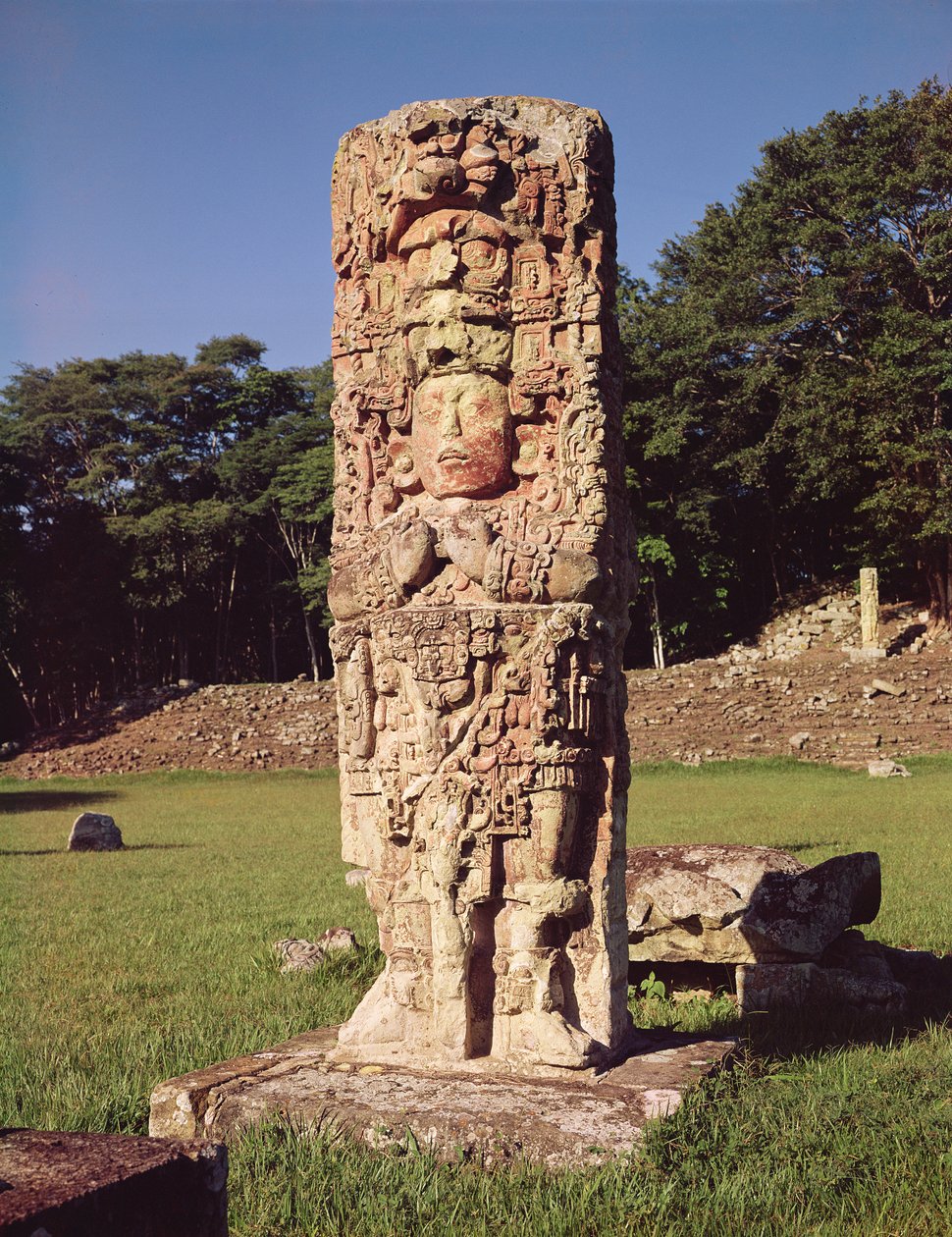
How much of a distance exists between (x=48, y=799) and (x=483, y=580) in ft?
81.3

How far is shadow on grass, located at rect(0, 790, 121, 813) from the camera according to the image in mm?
25781

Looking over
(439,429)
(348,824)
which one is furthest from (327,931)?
(439,429)

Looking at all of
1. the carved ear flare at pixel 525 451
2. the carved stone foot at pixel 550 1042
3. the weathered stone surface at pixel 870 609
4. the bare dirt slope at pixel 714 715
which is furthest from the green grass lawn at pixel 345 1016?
the weathered stone surface at pixel 870 609

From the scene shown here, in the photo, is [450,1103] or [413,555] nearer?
[450,1103]

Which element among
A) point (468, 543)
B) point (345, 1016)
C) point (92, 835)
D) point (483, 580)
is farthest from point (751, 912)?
point (92, 835)

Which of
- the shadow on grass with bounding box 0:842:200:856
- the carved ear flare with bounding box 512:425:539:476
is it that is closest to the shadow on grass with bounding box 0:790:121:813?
the shadow on grass with bounding box 0:842:200:856

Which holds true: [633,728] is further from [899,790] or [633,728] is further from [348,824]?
[348,824]

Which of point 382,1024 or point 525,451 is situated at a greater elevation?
point 525,451

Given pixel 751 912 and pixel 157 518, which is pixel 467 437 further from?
pixel 157 518

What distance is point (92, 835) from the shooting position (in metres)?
17.0

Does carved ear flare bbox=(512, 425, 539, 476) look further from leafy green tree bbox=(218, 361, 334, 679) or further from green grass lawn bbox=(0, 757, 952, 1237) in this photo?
leafy green tree bbox=(218, 361, 334, 679)

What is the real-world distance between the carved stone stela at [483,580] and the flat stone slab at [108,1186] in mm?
2163

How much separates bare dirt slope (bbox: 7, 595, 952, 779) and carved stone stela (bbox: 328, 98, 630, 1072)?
21.3 meters

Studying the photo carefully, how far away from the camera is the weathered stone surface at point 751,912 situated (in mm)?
7117
